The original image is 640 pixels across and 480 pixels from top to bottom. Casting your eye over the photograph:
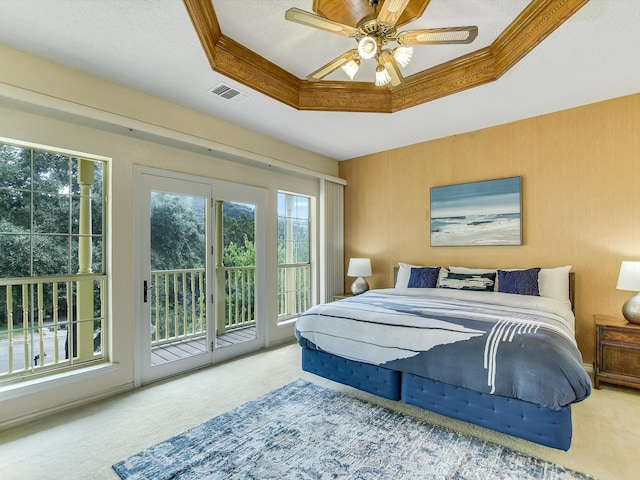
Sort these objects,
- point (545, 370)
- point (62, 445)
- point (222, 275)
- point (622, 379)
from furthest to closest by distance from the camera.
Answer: point (222, 275), point (622, 379), point (62, 445), point (545, 370)

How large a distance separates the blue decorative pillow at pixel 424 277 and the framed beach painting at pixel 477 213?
0.45m

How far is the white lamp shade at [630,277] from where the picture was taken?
111 inches

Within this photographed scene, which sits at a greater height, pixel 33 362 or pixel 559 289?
pixel 559 289

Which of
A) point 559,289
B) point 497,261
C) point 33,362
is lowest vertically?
point 33,362

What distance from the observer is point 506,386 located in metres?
2.02

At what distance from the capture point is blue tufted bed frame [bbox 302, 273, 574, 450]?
6.35 feet

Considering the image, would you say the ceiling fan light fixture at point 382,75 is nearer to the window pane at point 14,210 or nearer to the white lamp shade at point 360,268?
the white lamp shade at point 360,268

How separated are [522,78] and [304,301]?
3796 mm

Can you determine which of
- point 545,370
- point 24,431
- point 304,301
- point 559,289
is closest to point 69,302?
point 24,431

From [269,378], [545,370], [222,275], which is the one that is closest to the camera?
[545,370]

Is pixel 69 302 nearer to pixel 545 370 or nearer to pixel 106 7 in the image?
pixel 106 7

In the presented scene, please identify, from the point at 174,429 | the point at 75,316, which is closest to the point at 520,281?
the point at 174,429

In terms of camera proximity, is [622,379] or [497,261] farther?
[497,261]

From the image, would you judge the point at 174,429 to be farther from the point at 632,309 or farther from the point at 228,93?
the point at 632,309
